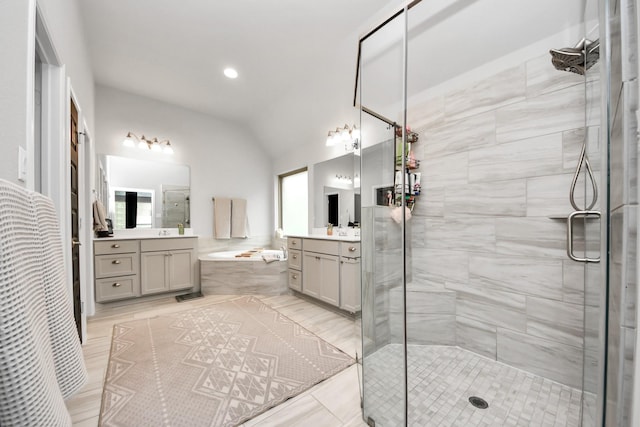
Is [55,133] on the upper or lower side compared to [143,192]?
upper

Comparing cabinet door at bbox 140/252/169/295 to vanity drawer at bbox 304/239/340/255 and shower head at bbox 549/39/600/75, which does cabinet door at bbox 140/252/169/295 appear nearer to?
vanity drawer at bbox 304/239/340/255

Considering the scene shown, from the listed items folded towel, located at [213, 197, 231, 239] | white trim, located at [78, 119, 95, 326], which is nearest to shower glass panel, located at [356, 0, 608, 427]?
white trim, located at [78, 119, 95, 326]

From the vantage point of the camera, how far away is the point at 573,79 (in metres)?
1.50

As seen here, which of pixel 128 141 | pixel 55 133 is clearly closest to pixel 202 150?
pixel 128 141

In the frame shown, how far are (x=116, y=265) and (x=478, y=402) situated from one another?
3650 mm

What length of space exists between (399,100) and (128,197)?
12.2 feet

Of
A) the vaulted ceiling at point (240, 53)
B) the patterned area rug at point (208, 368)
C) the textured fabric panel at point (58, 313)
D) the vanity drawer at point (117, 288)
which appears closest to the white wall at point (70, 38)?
the vaulted ceiling at point (240, 53)

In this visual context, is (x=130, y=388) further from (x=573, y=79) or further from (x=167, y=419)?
(x=573, y=79)

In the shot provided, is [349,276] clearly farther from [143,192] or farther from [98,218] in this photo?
[143,192]

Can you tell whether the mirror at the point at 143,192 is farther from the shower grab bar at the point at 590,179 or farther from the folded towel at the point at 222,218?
the shower grab bar at the point at 590,179

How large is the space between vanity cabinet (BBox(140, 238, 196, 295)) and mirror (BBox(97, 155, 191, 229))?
492 millimetres

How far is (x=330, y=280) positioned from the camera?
272 centimetres

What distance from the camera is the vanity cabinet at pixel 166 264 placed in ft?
10.2

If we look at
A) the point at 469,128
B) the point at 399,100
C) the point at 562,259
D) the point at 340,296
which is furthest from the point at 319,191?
the point at 562,259
